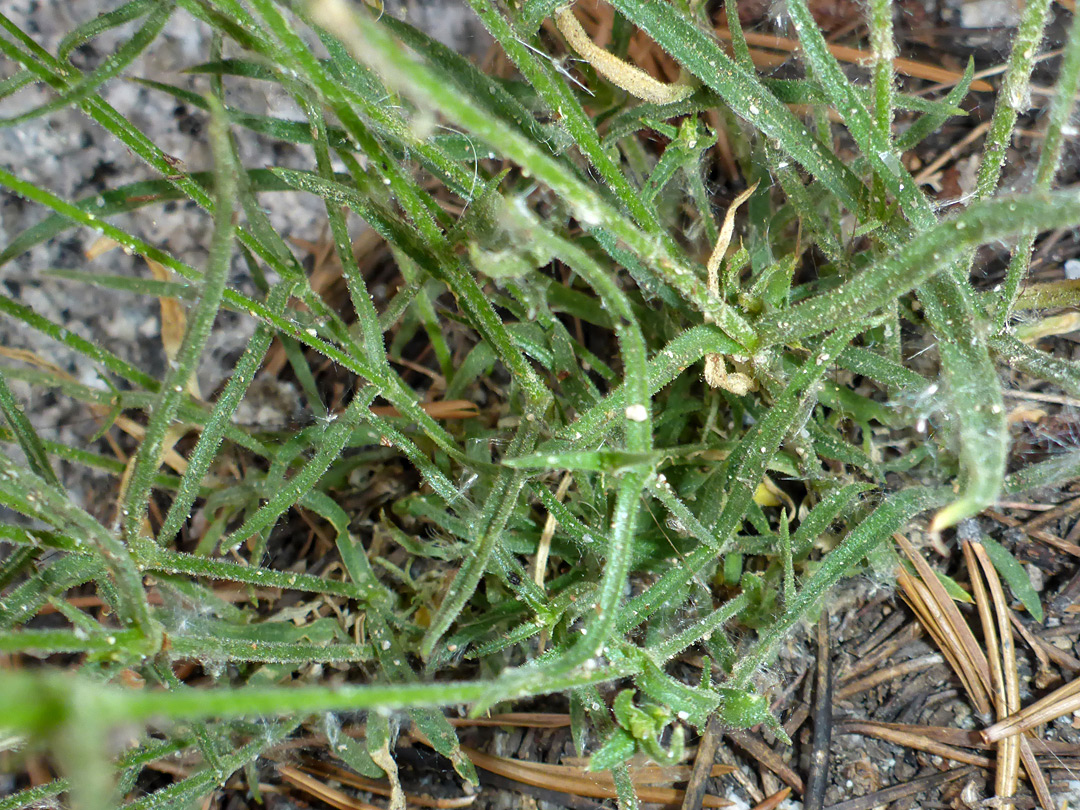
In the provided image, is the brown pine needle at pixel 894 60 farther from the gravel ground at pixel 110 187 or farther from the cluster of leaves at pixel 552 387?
the gravel ground at pixel 110 187

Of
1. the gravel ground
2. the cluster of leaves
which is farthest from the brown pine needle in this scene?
the gravel ground

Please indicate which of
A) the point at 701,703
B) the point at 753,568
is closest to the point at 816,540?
the point at 753,568

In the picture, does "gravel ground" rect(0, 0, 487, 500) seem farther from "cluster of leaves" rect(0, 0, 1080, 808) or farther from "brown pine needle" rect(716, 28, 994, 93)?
"brown pine needle" rect(716, 28, 994, 93)

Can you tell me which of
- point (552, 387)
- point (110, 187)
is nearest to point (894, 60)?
point (552, 387)

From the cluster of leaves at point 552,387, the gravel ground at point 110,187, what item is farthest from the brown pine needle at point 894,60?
the gravel ground at point 110,187

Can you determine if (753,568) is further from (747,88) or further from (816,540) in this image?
(747,88)

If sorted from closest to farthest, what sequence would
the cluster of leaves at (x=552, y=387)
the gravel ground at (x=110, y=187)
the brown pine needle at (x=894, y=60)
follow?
1. the cluster of leaves at (x=552, y=387)
2. the brown pine needle at (x=894, y=60)
3. the gravel ground at (x=110, y=187)

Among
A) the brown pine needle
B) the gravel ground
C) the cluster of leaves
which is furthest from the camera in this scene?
the gravel ground

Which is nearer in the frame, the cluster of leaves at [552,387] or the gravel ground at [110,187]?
the cluster of leaves at [552,387]

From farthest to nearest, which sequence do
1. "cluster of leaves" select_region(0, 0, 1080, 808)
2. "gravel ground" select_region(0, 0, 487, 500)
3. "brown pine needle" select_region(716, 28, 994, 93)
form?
"gravel ground" select_region(0, 0, 487, 500)
"brown pine needle" select_region(716, 28, 994, 93)
"cluster of leaves" select_region(0, 0, 1080, 808)
